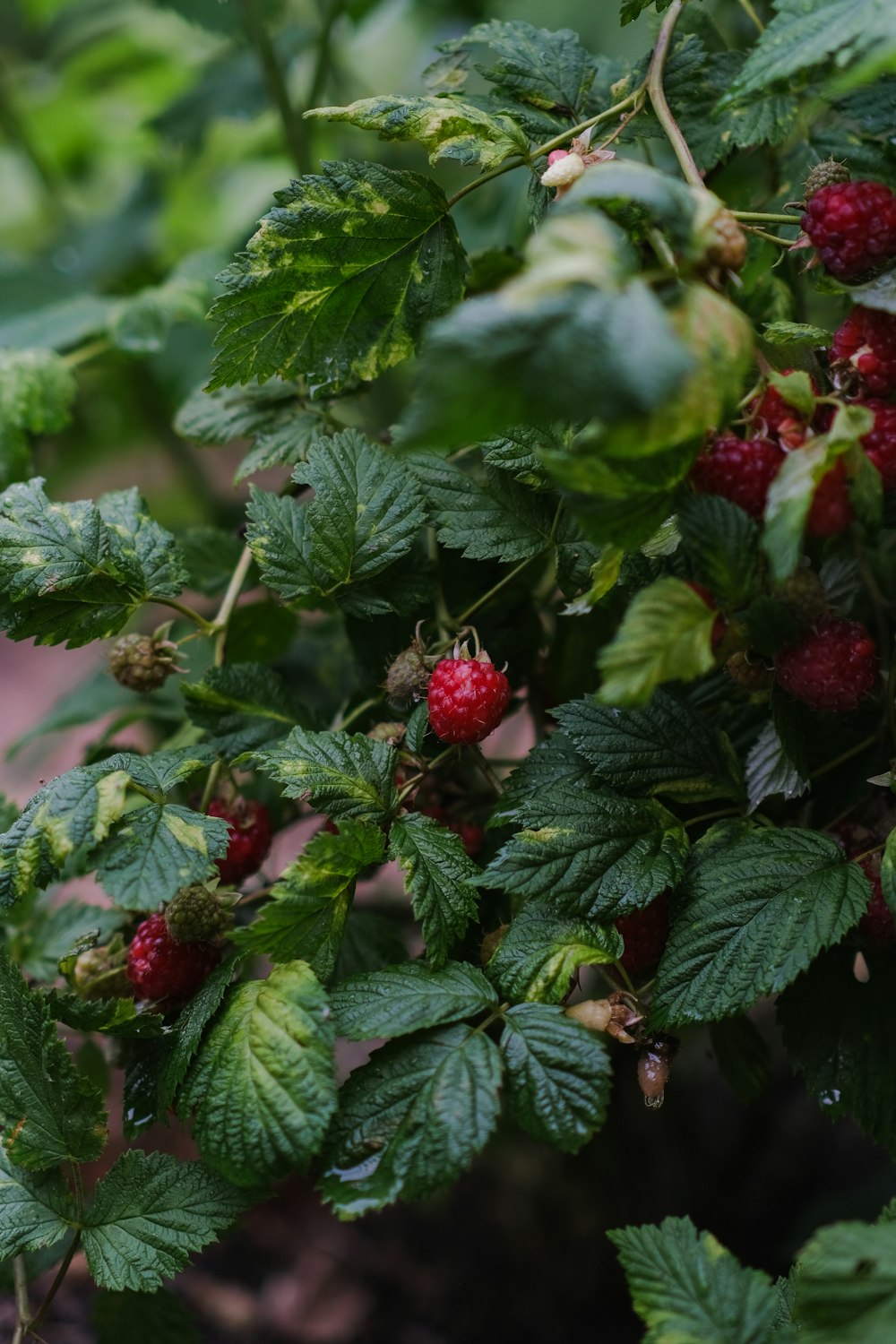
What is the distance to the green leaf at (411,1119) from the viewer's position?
56 centimetres

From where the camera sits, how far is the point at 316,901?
0.64 metres

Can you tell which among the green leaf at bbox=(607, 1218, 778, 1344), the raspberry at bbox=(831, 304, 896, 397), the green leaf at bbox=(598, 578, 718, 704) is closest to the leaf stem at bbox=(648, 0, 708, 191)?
the raspberry at bbox=(831, 304, 896, 397)

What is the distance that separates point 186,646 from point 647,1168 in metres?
0.74

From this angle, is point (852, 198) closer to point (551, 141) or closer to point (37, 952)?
point (551, 141)

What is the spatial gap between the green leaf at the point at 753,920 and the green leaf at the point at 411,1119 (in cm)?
11

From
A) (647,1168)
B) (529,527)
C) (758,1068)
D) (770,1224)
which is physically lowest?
(770,1224)

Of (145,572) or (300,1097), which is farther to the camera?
(145,572)

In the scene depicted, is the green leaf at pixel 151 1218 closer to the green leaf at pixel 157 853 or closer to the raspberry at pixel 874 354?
the green leaf at pixel 157 853

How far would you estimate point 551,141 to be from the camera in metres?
0.67

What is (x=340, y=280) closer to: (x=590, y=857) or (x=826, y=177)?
(x=826, y=177)

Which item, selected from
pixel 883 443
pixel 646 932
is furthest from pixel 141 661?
pixel 883 443

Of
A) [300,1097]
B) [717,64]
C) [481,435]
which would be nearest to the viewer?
[481,435]

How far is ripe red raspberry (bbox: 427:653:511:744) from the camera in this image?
2.14 feet

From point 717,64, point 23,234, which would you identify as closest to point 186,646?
point 717,64
